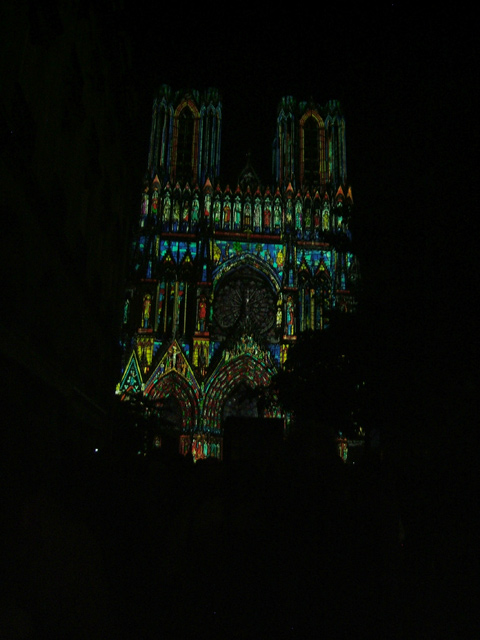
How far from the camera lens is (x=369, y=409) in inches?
611

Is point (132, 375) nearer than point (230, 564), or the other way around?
point (230, 564)

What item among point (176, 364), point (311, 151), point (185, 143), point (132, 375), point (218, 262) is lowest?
point (132, 375)

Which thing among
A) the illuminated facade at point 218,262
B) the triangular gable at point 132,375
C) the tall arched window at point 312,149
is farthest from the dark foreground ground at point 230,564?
the tall arched window at point 312,149

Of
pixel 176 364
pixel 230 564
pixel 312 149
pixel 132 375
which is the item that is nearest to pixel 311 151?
pixel 312 149

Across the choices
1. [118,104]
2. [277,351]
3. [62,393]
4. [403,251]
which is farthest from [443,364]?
[277,351]

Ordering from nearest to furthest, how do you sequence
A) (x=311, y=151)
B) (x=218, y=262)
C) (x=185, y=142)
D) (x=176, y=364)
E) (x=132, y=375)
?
(x=132, y=375), (x=176, y=364), (x=218, y=262), (x=185, y=142), (x=311, y=151)

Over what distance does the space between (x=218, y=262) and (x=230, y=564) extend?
36548mm

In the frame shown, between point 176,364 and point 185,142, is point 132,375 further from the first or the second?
point 185,142

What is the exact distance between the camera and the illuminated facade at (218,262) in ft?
118

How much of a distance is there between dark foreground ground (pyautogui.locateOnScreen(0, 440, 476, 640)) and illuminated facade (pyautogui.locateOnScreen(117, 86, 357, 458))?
30.2 metres

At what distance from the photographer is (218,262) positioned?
39.3m

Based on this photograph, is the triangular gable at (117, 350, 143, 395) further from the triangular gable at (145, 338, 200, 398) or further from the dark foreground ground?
the dark foreground ground

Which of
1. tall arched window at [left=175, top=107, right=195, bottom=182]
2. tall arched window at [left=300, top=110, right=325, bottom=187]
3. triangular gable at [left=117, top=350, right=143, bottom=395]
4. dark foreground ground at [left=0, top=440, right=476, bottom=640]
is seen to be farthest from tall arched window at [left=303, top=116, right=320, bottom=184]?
dark foreground ground at [left=0, top=440, right=476, bottom=640]

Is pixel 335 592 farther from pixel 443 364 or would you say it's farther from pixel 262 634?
pixel 443 364
